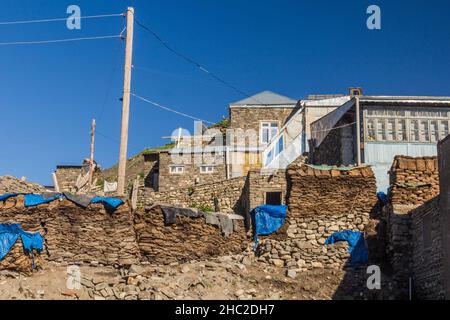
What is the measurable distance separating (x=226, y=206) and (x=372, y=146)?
712cm

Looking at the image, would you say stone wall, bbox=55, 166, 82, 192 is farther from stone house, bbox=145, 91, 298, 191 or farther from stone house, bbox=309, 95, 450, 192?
stone house, bbox=309, 95, 450, 192


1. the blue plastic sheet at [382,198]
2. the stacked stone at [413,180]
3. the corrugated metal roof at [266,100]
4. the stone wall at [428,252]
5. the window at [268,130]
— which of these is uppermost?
the corrugated metal roof at [266,100]

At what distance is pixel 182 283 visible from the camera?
17328 millimetres

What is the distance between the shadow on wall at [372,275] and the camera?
57.7 ft

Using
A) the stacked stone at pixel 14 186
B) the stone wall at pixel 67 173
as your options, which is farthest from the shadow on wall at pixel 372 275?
the stone wall at pixel 67 173

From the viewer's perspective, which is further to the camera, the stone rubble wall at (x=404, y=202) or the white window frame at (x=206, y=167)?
the white window frame at (x=206, y=167)

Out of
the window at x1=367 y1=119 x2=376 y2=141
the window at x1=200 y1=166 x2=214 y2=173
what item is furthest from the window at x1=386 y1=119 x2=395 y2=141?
the window at x1=200 y1=166 x2=214 y2=173

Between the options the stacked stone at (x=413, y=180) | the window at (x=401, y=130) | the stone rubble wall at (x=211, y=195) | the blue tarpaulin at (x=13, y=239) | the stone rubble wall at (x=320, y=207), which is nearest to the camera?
the blue tarpaulin at (x=13, y=239)

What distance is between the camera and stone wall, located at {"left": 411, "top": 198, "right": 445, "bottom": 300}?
15962 millimetres

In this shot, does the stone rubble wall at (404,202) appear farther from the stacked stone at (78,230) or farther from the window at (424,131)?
the stacked stone at (78,230)

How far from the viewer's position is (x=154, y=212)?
20109 mm

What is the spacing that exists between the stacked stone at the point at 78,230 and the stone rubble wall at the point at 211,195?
27.7ft
